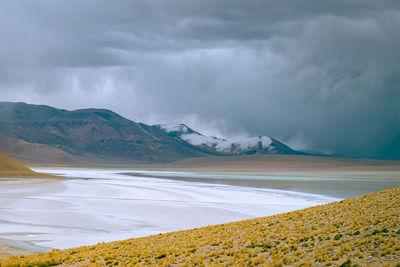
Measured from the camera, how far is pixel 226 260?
1184 cm

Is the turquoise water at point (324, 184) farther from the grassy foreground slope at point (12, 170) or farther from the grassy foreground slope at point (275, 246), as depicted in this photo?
the grassy foreground slope at point (12, 170)

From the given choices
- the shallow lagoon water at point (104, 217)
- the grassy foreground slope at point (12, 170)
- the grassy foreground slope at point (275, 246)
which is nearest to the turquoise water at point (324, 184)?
the shallow lagoon water at point (104, 217)

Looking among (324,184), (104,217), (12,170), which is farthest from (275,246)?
(12,170)

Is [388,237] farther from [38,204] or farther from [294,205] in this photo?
[38,204]

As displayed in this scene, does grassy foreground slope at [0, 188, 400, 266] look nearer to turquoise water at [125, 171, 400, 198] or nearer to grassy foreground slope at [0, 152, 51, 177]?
turquoise water at [125, 171, 400, 198]

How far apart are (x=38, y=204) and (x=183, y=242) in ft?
65.4

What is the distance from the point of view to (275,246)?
41.9 feet

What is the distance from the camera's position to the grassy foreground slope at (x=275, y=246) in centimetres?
1110

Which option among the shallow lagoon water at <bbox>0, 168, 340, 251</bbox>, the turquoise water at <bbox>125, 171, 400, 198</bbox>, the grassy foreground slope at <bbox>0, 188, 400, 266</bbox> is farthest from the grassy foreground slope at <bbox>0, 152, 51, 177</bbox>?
the grassy foreground slope at <bbox>0, 188, 400, 266</bbox>

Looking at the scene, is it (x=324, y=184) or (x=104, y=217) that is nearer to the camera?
(x=104, y=217)

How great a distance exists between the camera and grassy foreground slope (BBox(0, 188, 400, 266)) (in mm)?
11102

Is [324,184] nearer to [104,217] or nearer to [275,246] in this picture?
[104,217]

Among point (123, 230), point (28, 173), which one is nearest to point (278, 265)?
point (123, 230)

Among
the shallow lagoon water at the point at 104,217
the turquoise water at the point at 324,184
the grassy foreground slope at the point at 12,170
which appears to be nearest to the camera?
the shallow lagoon water at the point at 104,217
